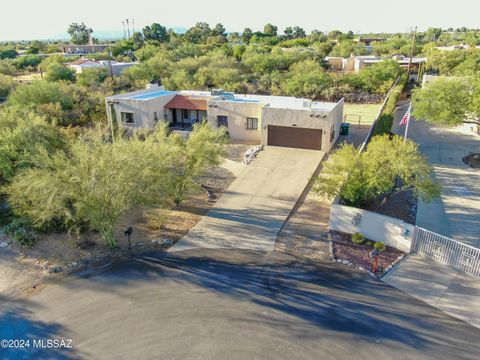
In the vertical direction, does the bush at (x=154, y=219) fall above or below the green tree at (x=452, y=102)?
below

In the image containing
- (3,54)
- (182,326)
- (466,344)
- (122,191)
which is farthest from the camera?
(3,54)

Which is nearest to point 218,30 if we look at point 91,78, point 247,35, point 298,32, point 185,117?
point 247,35

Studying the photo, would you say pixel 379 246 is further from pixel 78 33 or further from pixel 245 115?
pixel 78 33

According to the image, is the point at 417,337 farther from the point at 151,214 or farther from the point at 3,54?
the point at 3,54

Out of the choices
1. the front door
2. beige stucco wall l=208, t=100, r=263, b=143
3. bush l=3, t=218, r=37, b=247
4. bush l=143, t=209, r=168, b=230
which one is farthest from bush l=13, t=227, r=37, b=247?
the front door

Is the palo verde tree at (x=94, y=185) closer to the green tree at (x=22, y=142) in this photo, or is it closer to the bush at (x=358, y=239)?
the green tree at (x=22, y=142)

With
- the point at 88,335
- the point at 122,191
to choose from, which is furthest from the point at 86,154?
the point at 88,335

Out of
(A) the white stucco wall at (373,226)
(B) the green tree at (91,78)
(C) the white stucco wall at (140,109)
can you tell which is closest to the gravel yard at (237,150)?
(C) the white stucco wall at (140,109)
